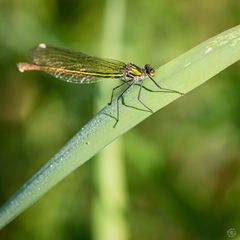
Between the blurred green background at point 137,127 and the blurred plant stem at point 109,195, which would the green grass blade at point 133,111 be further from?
the blurred green background at point 137,127

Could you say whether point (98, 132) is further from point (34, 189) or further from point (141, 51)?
point (141, 51)

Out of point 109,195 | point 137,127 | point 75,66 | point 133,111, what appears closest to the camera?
point 133,111

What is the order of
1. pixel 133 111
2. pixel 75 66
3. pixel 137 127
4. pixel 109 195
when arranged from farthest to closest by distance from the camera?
pixel 137 127 < pixel 75 66 < pixel 109 195 < pixel 133 111

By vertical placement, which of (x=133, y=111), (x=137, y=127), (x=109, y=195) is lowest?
(x=133, y=111)

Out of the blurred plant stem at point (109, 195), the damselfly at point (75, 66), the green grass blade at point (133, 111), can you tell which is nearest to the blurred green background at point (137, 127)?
the damselfly at point (75, 66)

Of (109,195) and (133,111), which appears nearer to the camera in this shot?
(133,111)

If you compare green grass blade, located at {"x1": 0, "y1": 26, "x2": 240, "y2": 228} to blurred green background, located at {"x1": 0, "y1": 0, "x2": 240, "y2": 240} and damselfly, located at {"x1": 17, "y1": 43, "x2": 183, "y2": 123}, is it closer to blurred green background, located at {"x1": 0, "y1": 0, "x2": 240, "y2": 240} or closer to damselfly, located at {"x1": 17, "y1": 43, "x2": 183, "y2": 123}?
damselfly, located at {"x1": 17, "y1": 43, "x2": 183, "y2": 123}

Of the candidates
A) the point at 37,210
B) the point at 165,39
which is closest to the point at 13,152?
the point at 37,210

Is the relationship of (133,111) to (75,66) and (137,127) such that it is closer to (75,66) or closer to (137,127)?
(75,66)

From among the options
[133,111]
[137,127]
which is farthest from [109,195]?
[137,127]
